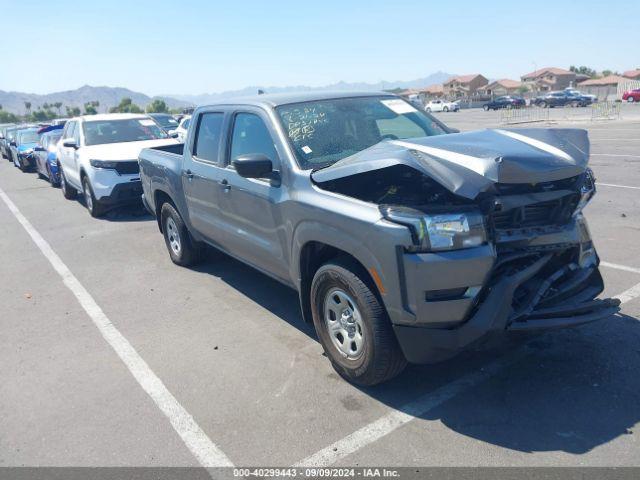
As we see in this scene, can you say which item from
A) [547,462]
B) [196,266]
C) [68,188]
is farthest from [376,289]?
[68,188]

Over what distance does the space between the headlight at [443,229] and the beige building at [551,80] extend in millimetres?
111961

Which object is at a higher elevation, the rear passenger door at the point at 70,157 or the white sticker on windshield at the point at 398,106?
the white sticker on windshield at the point at 398,106

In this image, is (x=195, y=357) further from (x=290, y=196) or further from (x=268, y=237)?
(x=290, y=196)

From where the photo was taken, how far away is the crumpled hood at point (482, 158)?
10.8 feet

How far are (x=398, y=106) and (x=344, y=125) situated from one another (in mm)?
741

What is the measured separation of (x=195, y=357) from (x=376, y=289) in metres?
1.81

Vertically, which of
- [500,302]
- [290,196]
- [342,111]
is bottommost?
[500,302]

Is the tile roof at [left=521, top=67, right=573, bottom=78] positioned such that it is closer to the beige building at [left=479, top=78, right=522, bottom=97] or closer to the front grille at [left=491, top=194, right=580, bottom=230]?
the beige building at [left=479, top=78, right=522, bottom=97]

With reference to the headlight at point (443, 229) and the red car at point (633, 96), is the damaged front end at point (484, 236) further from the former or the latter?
the red car at point (633, 96)

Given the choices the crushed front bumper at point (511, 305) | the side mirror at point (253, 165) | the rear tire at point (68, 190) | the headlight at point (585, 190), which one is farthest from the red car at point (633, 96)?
the side mirror at point (253, 165)

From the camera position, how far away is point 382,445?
3270 mm

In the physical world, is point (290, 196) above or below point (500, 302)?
above

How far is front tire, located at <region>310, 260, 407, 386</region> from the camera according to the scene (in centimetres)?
354

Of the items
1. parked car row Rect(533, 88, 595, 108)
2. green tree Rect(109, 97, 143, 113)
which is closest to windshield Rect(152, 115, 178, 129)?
parked car row Rect(533, 88, 595, 108)
